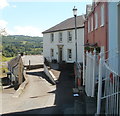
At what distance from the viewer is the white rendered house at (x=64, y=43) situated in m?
27.5

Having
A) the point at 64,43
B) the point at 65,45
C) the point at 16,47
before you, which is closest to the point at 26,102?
the point at 65,45

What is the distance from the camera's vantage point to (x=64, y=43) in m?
31.0

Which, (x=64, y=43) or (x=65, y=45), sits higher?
(x=64, y=43)

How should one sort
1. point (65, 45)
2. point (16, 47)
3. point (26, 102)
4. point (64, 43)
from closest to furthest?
1. point (26, 102)
2. point (65, 45)
3. point (64, 43)
4. point (16, 47)

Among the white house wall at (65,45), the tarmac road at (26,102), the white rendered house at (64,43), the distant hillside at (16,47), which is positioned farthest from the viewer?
the white rendered house at (64,43)

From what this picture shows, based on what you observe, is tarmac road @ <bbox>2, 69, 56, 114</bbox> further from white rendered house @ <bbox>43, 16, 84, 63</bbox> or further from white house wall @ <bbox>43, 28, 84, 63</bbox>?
white rendered house @ <bbox>43, 16, 84, 63</bbox>

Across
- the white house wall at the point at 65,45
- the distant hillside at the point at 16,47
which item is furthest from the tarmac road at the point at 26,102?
the white house wall at the point at 65,45

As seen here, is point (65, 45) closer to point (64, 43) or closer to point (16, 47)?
point (64, 43)

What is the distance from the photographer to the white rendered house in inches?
1084

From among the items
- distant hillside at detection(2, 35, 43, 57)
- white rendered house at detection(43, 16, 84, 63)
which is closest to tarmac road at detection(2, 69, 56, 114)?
distant hillside at detection(2, 35, 43, 57)

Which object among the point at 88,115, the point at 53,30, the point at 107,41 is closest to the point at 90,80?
the point at 88,115

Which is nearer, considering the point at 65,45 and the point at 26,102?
the point at 26,102

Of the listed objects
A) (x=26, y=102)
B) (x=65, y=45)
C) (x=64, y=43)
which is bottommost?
(x=26, y=102)

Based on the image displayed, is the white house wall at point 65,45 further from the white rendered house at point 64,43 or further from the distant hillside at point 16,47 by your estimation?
the distant hillside at point 16,47
